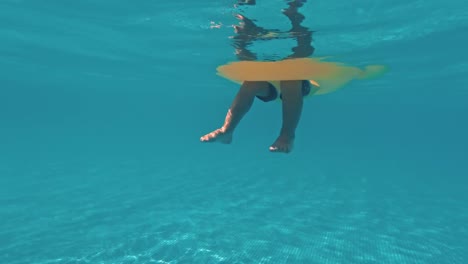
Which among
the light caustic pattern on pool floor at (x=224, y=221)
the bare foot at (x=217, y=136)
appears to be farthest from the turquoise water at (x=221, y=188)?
the bare foot at (x=217, y=136)

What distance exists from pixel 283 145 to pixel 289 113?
2.78ft

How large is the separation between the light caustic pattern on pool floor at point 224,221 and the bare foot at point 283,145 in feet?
16.6

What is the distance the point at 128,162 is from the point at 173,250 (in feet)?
62.3

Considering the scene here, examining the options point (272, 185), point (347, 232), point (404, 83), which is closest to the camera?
point (347, 232)

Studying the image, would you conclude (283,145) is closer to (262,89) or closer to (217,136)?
(217,136)

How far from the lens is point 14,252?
10.8 m

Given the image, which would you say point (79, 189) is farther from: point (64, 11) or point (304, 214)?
point (304, 214)

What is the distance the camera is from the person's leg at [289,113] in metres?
6.79

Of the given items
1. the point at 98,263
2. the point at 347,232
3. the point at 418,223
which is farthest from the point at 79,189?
the point at 418,223

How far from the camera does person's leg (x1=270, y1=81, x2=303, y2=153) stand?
6789 mm

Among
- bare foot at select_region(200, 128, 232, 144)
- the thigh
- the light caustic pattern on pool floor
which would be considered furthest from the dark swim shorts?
the light caustic pattern on pool floor

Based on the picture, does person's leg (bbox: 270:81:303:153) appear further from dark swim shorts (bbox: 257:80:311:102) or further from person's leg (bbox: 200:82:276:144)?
person's leg (bbox: 200:82:276:144)

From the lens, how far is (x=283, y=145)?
22.2ft

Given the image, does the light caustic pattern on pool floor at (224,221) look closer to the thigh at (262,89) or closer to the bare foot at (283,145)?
the bare foot at (283,145)
